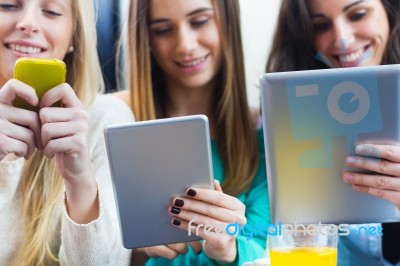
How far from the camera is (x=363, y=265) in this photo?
3.74 feet

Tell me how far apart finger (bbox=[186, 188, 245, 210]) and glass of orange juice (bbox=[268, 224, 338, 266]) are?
0.38ft

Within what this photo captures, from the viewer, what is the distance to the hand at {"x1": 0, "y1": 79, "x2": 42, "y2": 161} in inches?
34.9

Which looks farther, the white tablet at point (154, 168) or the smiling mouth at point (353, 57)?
the smiling mouth at point (353, 57)

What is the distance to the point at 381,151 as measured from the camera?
88cm

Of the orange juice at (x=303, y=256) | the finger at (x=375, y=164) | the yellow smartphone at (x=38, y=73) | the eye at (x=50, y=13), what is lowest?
the orange juice at (x=303, y=256)

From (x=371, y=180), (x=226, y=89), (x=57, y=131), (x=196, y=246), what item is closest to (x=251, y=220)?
(x=196, y=246)

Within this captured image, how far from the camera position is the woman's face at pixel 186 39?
52.5 inches

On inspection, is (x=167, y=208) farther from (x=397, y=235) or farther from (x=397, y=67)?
(x=397, y=235)

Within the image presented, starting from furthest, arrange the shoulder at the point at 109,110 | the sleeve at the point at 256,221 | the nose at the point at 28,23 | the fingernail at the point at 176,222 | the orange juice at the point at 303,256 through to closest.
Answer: the shoulder at the point at 109,110 < the nose at the point at 28,23 < the sleeve at the point at 256,221 < the fingernail at the point at 176,222 < the orange juice at the point at 303,256

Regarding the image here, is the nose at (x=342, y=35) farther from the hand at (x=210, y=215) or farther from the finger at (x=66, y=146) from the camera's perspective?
the finger at (x=66, y=146)

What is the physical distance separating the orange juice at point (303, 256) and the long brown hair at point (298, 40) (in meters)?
0.65

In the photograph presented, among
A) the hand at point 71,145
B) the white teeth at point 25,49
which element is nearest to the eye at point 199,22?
the white teeth at point 25,49

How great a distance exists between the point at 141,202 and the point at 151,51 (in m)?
0.56

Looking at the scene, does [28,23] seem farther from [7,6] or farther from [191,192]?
[191,192]
